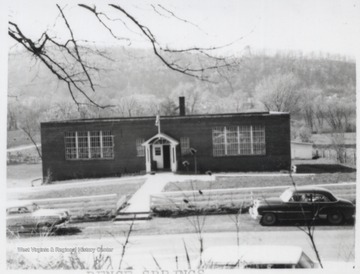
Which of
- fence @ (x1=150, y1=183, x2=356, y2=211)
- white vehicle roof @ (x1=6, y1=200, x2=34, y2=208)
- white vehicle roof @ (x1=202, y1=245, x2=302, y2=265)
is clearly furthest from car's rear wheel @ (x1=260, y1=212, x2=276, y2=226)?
white vehicle roof @ (x1=6, y1=200, x2=34, y2=208)

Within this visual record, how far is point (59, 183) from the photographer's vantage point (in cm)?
717

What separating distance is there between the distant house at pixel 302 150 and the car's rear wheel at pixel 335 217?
1.01 m

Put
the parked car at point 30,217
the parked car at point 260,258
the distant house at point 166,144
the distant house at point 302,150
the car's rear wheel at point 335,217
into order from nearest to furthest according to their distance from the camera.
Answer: the parked car at point 260,258 → the car's rear wheel at point 335,217 → the parked car at point 30,217 → the distant house at point 302,150 → the distant house at point 166,144

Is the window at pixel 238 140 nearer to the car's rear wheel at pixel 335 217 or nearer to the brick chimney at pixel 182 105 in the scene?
the brick chimney at pixel 182 105

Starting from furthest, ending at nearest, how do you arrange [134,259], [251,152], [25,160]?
[251,152]
[25,160]
[134,259]

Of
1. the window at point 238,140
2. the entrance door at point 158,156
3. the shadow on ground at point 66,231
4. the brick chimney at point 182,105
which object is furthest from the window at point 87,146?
the window at point 238,140

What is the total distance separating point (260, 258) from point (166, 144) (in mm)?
2638

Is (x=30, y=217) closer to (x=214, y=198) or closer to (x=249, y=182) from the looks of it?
(x=214, y=198)

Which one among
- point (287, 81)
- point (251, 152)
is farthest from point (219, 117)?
point (287, 81)

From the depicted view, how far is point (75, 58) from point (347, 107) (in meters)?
4.16

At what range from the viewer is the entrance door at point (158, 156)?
704 centimetres

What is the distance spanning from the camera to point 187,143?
26.1 ft

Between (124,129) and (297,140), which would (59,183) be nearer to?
(124,129)

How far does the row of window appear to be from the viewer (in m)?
7.41
